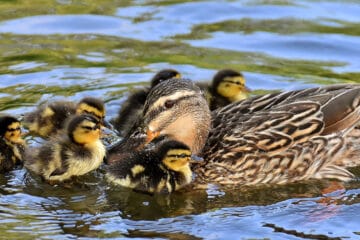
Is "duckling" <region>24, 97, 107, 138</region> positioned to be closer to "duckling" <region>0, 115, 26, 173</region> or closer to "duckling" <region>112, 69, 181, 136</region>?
"duckling" <region>112, 69, 181, 136</region>

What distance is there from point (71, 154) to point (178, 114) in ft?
2.84

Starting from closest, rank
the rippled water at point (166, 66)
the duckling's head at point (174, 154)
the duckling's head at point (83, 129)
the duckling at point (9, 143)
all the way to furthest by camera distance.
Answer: the rippled water at point (166, 66) → the duckling's head at point (174, 154) → the duckling's head at point (83, 129) → the duckling at point (9, 143)

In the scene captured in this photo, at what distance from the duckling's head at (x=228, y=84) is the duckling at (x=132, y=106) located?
0.38 meters

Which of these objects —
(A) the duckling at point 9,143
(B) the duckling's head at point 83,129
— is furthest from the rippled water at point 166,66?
(B) the duckling's head at point 83,129

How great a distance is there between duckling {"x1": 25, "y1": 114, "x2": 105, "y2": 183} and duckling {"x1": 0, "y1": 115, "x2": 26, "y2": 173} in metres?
0.20

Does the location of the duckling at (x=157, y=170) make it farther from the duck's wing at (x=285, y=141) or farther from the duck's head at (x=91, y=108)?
the duck's head at (x=91, y=108)

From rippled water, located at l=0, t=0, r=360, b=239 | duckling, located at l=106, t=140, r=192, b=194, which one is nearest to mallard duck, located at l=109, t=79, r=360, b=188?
rippled water, located at l=0, t=0, r=360, b=239

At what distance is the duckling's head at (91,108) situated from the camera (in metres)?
7.92

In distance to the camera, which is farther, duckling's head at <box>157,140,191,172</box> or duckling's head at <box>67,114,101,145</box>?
duckling's head at <box>67,114,101,145</box>

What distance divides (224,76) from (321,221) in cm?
224

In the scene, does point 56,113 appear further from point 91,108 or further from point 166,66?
point 166,66

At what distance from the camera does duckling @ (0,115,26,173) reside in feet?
24.3

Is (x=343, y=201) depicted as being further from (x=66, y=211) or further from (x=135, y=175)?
(x=66, y=211)

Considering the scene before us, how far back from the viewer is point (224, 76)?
27.8 ft
